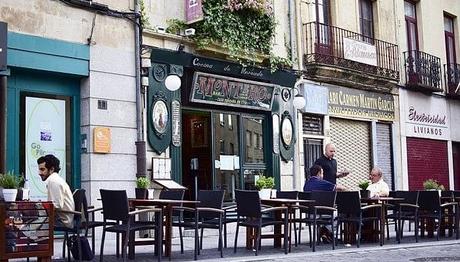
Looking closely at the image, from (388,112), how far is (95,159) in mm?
10591

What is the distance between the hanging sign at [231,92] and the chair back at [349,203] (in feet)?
14.3

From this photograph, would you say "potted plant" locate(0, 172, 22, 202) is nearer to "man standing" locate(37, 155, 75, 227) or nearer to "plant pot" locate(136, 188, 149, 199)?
"man standing" locate(37, 155, 75, 227)

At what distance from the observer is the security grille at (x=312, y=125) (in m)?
16.9

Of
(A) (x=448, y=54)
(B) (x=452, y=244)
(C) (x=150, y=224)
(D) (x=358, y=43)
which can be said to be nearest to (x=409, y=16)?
(A) (x=448, y=54)

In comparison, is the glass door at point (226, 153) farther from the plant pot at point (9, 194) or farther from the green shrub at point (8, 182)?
the plant pot at point (9, 194)

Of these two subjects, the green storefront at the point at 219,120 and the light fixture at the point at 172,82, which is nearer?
the light fixture at the point at 172,82

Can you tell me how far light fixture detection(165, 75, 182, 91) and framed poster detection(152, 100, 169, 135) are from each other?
43 cm

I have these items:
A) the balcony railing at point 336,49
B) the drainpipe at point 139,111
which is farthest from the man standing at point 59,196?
the balcony railing at point 336,49

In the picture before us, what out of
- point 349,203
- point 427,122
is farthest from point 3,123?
point 427,122

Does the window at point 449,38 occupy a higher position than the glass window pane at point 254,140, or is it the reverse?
the window at point 449,38

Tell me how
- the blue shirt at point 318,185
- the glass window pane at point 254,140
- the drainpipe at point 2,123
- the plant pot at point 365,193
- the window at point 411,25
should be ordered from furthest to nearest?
the window at point 411,25 < the glass window pane at point 254,140 < the plant pot at point 365,193 < the blue shirt at point 318,185 < the drainpipe at point 2,123

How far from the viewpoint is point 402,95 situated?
20.1 m

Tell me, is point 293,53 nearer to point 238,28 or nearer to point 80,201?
point 238,28

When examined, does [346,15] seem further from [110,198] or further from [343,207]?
[110,198]
